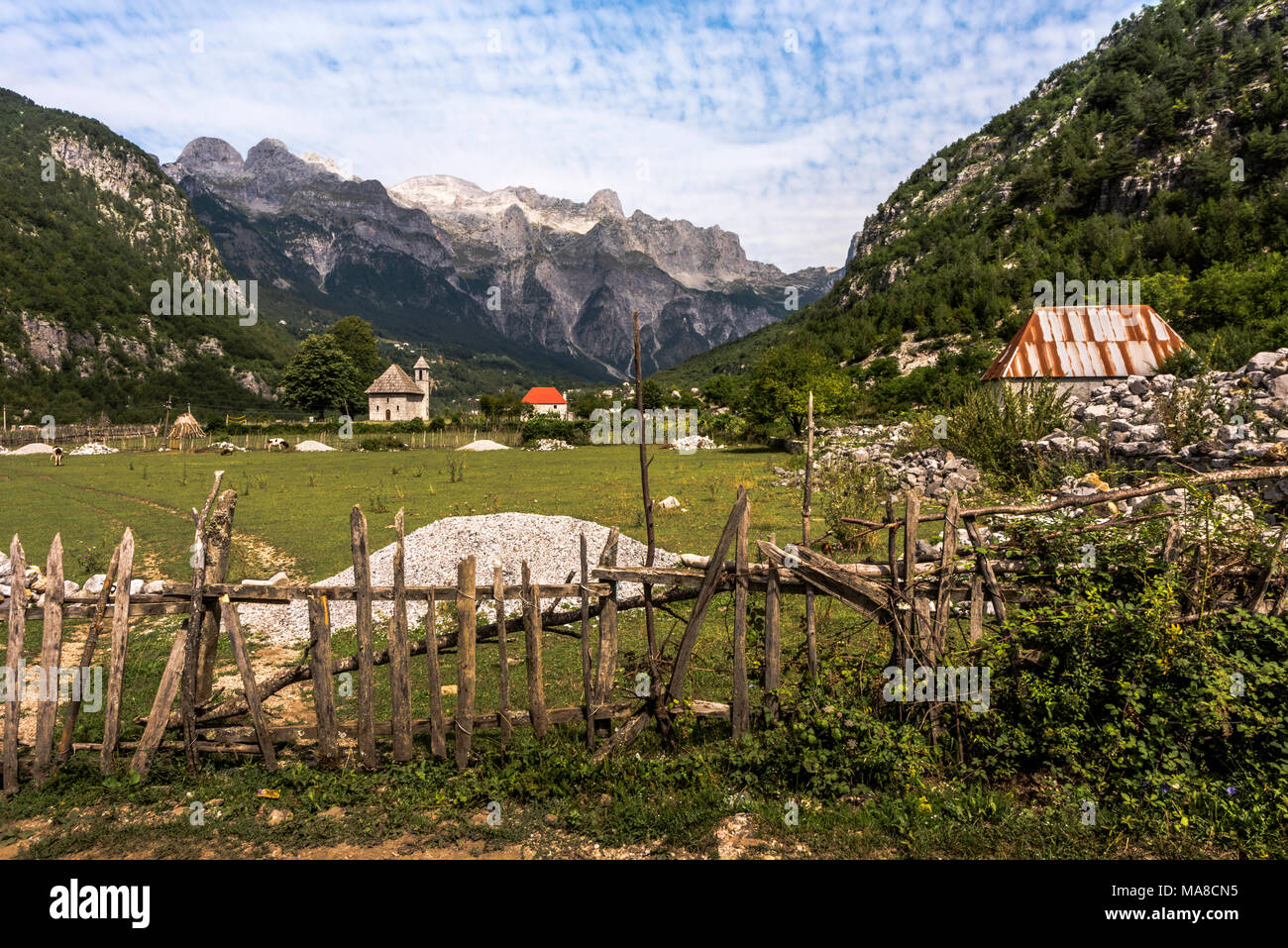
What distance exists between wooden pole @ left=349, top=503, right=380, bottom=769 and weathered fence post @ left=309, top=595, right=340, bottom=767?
0.74 feet

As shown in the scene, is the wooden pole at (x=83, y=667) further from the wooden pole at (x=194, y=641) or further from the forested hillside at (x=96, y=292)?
the forested hillside at (x=96, y=292)

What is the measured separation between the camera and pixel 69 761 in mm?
5578

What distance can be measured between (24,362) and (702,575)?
110977 mm

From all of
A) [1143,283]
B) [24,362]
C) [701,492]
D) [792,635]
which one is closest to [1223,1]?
[1143,283]

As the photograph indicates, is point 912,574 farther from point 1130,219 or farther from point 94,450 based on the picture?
point 1130,219

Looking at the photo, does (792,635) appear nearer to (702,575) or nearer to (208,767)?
(702,575)

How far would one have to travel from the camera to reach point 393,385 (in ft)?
266

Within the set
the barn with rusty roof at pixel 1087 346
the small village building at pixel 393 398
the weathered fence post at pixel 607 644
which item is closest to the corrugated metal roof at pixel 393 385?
the small village building at pixel 393 398

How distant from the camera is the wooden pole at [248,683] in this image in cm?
519

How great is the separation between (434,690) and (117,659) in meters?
2.70

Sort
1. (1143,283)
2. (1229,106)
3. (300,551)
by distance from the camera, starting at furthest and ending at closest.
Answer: (1229,106) < (1143,283) < (300,551)

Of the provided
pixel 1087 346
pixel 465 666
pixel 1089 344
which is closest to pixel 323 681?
pixel 465 666

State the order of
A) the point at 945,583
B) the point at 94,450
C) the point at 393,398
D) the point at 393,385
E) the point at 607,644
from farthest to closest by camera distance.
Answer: the point at 393,385
the point at 393,398
the point at 94,450
the point at 607,644
the point at 945,583

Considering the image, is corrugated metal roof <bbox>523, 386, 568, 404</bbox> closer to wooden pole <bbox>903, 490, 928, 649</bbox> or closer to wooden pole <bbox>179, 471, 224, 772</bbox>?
wooden pole <bbox>179, 471, 224, 772</bbox>
